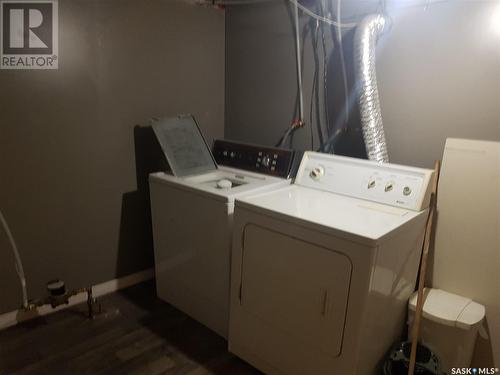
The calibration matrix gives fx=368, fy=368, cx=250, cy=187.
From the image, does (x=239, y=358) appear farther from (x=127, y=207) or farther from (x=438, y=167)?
(x=438, y=167)

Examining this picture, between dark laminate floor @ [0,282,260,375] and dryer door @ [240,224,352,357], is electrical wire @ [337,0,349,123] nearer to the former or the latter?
dryer door @ [240,224,352,357]

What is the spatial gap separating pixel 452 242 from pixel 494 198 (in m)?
0.27

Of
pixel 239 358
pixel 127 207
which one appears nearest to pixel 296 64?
pixel 127 207

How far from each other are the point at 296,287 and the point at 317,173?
2.26ft

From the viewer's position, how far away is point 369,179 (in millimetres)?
1777

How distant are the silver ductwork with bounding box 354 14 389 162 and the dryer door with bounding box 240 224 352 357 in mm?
711

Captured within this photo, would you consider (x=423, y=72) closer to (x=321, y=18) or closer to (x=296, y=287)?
(x=321, y=18)

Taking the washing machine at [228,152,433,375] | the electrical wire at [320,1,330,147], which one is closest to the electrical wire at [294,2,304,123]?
the electrical wire at [320,1,330,147]

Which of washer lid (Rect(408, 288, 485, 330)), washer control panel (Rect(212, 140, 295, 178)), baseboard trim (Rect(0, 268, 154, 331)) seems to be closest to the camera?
washer lid (Rect(408, 288, 485, 330))

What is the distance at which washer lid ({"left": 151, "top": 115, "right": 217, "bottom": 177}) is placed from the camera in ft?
7.02

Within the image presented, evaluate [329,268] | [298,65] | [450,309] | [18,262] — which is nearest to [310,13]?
[298,65]

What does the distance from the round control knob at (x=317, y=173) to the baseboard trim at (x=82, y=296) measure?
4.47 ft

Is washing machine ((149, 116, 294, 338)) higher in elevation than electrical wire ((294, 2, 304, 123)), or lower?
lower

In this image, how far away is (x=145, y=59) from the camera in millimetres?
2236
